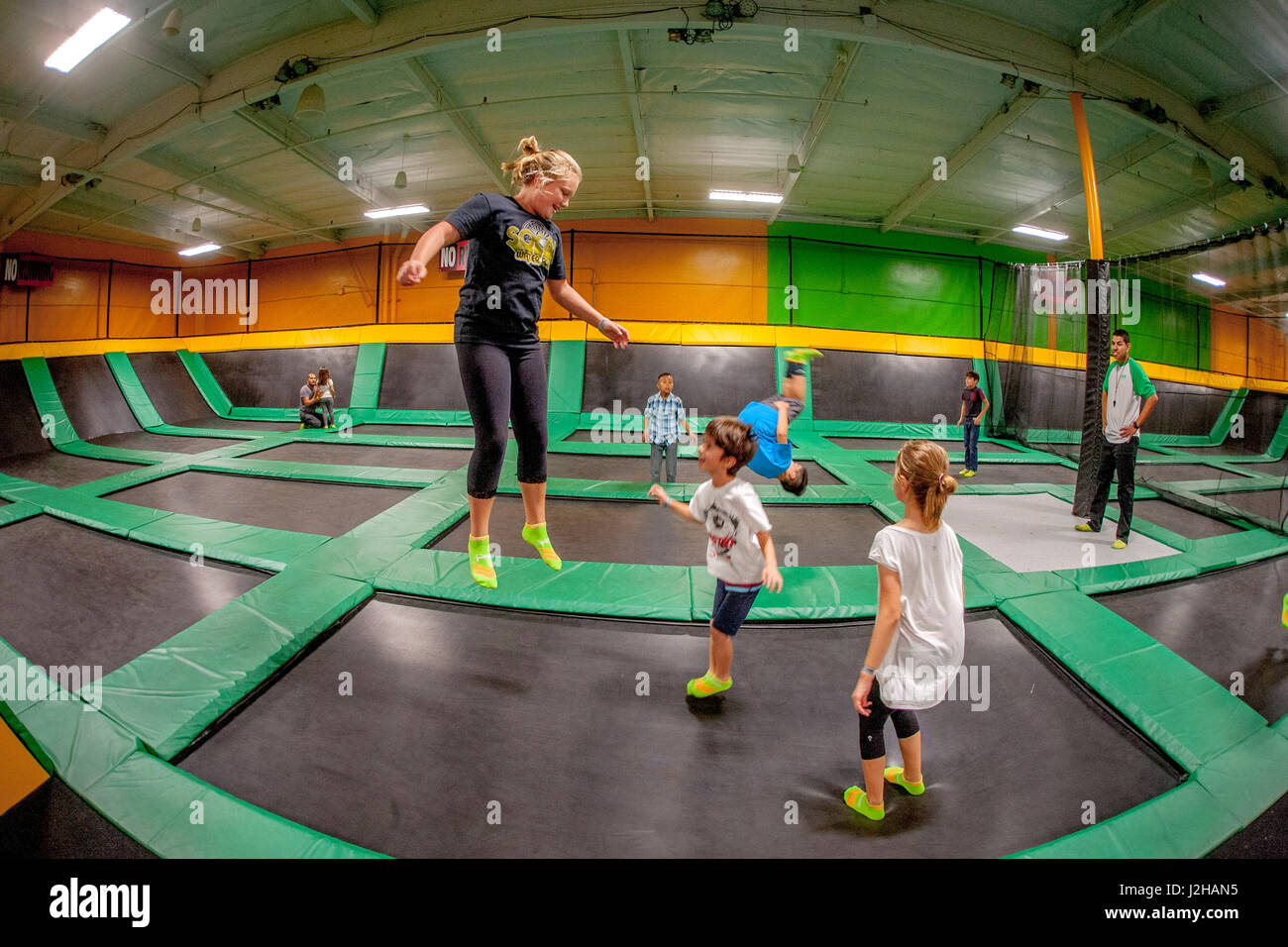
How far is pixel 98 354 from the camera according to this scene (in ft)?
27.8

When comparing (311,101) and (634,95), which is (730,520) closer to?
(634,95)

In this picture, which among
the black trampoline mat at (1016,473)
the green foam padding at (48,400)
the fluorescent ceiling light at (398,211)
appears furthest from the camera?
the fluorescent ceiling light at (398,211)

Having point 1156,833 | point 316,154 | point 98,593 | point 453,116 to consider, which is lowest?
point 1156,833

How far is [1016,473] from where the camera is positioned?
603 cm

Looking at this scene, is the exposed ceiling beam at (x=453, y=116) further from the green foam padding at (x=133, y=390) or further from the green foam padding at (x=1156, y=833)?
the green foam padding at (x=1156, y=833)

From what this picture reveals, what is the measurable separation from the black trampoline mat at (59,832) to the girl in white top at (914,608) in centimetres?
197

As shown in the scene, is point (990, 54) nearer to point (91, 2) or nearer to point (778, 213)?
point (778, 213)

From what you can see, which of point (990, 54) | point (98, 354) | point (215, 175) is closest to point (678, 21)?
point (990, 54)

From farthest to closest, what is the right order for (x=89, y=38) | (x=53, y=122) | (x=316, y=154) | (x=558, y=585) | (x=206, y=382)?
1. (x=206, y=382)
2. (x=316, y=154)
3. (x=53, y=122)
4. (x=89, y=38)
5. (x=558, y=585)

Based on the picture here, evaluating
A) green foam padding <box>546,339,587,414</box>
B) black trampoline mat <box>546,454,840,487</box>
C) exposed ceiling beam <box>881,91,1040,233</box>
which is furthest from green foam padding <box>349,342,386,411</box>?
exposed ceiling beam <box>881,91,1040,233</box>

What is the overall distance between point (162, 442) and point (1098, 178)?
49.5 feet

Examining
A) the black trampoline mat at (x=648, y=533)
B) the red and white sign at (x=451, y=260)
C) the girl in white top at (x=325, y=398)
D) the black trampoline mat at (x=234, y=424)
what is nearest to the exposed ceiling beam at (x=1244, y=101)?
the black trampoline mat at (x=648, y=533)

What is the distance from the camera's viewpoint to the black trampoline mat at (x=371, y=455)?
565 centimetres

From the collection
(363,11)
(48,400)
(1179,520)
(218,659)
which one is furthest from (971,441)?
(48,400)
